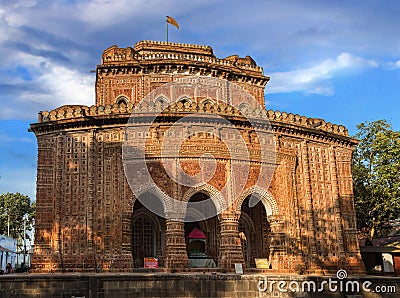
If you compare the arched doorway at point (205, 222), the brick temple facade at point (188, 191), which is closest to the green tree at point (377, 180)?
the brick temple facade at point (188, 191)

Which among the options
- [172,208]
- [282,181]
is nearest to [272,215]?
[282,181]

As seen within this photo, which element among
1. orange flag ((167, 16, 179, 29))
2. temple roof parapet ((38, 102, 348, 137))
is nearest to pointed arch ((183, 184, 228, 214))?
temple roof parapet ((38, 102, 348, 137))

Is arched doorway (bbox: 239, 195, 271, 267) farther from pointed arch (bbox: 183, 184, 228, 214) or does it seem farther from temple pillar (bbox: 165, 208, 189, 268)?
temple pillar (bbox: 165, 208, 189, 268)

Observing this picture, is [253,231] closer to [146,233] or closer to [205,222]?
[205,222]

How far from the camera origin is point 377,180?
1053 inches

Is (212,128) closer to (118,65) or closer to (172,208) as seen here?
(172,208)

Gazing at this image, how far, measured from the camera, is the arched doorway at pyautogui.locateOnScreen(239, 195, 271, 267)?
69.9 ft

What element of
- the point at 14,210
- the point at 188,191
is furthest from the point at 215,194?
the point at 14,210

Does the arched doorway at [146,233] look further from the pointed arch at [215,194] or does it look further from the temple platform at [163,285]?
the temple platform at [163,285]

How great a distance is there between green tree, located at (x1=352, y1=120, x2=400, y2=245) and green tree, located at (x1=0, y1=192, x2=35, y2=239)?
120 feet

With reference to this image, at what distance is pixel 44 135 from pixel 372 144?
722 inches

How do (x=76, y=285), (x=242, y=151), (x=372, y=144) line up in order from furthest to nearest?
(x=372, y=144)
(x=242, y=151)
(x=76, y=285)

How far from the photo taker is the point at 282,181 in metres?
20.4

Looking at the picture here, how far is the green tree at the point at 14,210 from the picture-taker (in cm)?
5055
